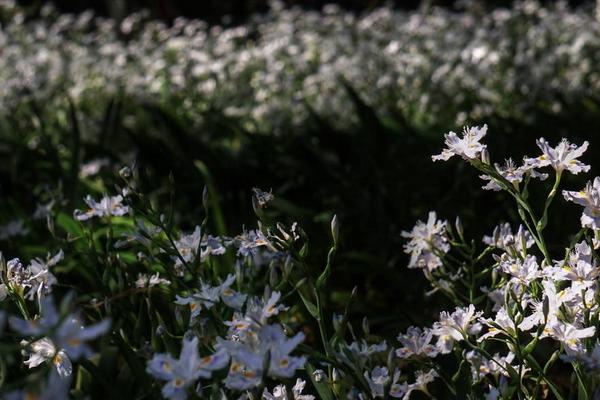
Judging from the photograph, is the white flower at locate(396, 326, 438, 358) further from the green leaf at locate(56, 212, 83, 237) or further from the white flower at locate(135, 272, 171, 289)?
the green leaf at locate(56, 212, 83, 237)

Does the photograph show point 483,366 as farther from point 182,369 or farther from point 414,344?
point 182,369

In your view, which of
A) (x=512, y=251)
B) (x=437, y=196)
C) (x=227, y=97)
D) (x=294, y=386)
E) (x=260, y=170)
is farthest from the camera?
(x=227, y=97)

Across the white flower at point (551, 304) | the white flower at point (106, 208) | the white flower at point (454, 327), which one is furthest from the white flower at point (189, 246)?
the white flower at point (551, 304)

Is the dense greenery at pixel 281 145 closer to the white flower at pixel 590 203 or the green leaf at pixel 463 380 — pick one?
the green leaf at pixel 463 380

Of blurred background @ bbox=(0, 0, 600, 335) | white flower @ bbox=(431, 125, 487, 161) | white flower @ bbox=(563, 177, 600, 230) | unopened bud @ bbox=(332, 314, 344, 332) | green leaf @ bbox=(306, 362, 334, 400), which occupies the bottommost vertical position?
blurred background @ bbox=(0, 0, 600, 335)

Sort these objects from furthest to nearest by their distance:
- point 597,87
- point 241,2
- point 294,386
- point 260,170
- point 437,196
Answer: point 241,2 → point 597,87 → point 260,170 → point 437,196 → point 294,386

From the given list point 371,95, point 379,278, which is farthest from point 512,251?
point 371,95

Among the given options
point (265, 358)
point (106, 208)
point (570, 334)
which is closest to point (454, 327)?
point (570, 334)

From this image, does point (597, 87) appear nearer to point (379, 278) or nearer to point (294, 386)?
point (379, 278)

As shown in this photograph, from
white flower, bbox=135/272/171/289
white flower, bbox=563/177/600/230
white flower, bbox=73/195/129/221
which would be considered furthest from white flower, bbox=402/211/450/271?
white flower, bbox=73/195/129/221
